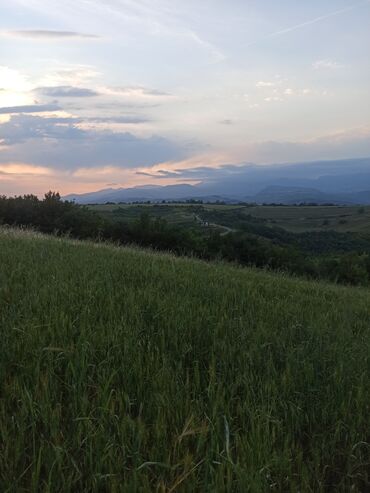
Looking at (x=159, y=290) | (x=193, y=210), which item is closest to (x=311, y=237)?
(x=193, y=210)

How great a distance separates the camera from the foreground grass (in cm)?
209

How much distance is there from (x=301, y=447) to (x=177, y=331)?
1.60 meters

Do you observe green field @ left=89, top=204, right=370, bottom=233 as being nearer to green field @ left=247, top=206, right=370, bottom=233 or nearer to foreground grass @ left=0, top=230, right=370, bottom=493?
green field @ left=247, top=206, right=370, bottom=233

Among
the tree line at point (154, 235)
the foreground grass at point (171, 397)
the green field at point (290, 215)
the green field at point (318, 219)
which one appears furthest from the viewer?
the green field at point (318, 219)

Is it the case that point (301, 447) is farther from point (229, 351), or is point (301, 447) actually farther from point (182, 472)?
point (229, 351)

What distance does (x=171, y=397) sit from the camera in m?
2.68

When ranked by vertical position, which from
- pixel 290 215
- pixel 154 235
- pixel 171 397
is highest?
pixel 290 215

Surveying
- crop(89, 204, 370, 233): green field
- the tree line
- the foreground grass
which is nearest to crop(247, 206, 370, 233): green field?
crop(89, 204, 370, 233): green field

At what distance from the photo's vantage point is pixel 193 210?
131 m

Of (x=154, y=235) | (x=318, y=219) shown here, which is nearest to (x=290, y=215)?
(x=318, y=219)

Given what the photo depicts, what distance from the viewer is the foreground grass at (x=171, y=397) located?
6.85 feet

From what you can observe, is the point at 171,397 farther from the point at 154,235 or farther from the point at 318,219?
the point at 318,219

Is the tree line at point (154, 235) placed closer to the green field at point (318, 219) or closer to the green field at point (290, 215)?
the green field at point (290, 215)

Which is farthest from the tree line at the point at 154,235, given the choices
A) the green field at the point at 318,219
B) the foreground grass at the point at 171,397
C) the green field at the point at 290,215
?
the green field at the point at 318,219
